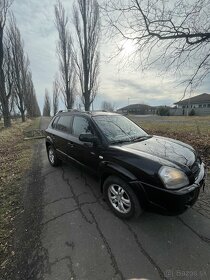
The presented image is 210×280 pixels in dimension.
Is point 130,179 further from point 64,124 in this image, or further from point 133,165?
point 64,124

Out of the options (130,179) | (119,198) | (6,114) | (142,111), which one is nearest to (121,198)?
(119,198)

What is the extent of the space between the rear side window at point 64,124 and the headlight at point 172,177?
2924 mm

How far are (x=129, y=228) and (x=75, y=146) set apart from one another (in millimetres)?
2136

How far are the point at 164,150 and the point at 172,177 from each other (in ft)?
2.49

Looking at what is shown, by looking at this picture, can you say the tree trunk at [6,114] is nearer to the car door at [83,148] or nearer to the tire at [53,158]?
the tire at [53,158]

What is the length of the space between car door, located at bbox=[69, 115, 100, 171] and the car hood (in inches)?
26.1

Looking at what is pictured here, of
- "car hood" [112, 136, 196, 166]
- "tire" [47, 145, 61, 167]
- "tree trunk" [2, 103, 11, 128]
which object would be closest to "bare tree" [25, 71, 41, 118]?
"tree trunk" [2, 103, 11, 128]

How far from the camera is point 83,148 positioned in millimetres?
4082

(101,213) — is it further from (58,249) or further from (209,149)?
(209,149)

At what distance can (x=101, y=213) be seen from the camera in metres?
3.46

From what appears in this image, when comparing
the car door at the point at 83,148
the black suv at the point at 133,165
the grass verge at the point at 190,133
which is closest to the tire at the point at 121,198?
the black suv at the point at 133,165

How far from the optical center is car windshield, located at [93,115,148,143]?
3.85 meters

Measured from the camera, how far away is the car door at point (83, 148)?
3762 mm

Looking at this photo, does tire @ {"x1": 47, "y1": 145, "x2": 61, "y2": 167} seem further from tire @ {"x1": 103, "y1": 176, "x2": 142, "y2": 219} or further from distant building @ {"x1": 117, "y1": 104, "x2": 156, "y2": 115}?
distant building @ {"x1": 117, "y1": 104, "x2": 156, "y2": 115}
